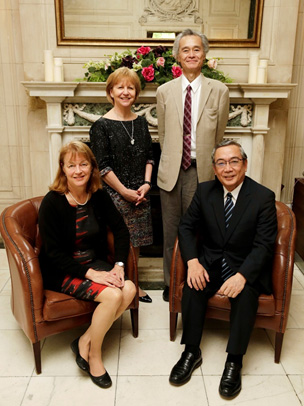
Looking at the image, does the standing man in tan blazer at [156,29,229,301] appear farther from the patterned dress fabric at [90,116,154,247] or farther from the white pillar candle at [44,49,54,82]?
the white pillar candle at [44,49,54,82]

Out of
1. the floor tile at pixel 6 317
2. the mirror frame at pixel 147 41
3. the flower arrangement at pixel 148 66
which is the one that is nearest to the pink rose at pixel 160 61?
the flower arrangement at pixel 148 66

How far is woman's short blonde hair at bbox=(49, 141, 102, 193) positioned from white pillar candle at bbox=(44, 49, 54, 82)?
57.8 inches

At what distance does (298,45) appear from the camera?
146 inches

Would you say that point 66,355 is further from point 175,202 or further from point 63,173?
point 175,202

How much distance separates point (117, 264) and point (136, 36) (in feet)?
7.16

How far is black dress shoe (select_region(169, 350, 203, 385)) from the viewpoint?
6.66 ft

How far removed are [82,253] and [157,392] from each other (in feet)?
2.69

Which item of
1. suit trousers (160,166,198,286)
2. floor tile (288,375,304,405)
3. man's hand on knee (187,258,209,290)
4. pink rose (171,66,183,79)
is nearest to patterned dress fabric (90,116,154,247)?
suit trousers (160,166,198,286)

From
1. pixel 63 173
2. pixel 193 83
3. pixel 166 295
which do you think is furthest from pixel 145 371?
pixel 193 83

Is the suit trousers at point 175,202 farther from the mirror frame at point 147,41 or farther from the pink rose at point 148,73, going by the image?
the mirror frame at point 147,41

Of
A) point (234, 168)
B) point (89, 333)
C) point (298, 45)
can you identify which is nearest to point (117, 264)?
point (89, 333)

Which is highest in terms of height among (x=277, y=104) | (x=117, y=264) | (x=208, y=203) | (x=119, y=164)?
(x=277, y=104)

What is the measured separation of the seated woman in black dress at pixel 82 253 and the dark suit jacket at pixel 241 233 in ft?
1.55

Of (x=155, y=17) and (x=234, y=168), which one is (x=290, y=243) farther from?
(x=155, y=17)
